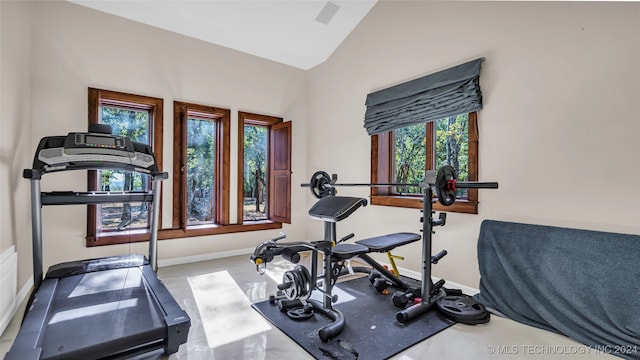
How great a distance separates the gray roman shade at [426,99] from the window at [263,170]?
4.52 ft

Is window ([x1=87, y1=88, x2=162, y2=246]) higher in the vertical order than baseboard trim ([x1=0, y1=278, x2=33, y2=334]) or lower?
higher

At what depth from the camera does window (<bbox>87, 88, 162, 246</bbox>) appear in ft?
11.7

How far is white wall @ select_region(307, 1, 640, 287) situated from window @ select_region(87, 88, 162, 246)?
3.06 meters

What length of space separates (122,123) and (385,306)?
379cm

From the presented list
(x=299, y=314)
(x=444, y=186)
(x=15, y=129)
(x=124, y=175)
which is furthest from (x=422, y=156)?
(x=15, y=129)

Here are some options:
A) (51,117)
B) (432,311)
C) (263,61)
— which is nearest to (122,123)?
(51,117)

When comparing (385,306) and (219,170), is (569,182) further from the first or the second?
(219,170)

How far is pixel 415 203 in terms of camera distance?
3.52 meters

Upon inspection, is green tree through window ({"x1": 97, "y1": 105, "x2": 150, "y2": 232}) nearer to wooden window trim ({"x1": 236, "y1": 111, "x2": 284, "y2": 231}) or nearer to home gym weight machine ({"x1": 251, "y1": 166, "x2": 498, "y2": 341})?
wooden window trim ({"x1": 236, "y1": 111, "x2": 284, "y2": 231})

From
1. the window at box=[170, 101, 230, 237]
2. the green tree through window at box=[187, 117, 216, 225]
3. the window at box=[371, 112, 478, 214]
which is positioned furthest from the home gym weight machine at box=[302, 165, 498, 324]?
the green tree through window at box=[187, 117, 216, 225]

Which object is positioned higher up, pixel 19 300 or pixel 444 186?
pixel 444 186

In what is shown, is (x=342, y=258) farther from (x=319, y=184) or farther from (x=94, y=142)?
(x=94, y=142)

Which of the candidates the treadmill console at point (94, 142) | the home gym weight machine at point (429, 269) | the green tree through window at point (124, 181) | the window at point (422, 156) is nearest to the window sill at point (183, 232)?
the green tree through window at point (124, 181)

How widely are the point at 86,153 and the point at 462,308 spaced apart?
11.1ft
